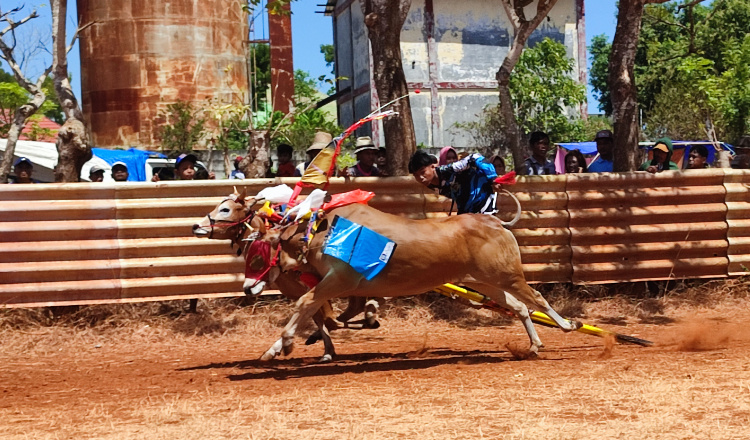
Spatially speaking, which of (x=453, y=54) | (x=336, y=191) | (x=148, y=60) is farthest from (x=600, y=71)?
(x=336, y=191)

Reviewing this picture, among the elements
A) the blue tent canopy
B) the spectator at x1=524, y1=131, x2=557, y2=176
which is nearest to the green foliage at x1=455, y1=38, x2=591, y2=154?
the blue tent canopy

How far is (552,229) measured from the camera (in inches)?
461

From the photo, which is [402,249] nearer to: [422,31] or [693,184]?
[693,184]

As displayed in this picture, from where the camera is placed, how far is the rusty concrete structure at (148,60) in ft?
90.9

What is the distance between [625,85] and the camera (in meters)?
12.9

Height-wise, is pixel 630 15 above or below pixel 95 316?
above

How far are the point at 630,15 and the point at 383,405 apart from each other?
7804mm

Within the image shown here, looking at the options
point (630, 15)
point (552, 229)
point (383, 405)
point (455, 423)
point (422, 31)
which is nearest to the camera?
point (455, 423)

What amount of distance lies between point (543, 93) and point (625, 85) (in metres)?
18.3

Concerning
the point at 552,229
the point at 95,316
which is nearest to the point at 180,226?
the point at 95,316

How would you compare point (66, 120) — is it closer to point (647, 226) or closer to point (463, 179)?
point (463, 179)

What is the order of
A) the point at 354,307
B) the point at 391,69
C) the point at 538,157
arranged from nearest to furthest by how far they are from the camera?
the point at 354,307 < the point at 391,69 < the point at 538,157

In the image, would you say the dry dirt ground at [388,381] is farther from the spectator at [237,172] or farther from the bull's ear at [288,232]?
the spectator at [237,172]

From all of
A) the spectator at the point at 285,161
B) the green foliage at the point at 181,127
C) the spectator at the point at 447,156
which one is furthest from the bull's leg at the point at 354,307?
the green foliage at the point at 181,127
